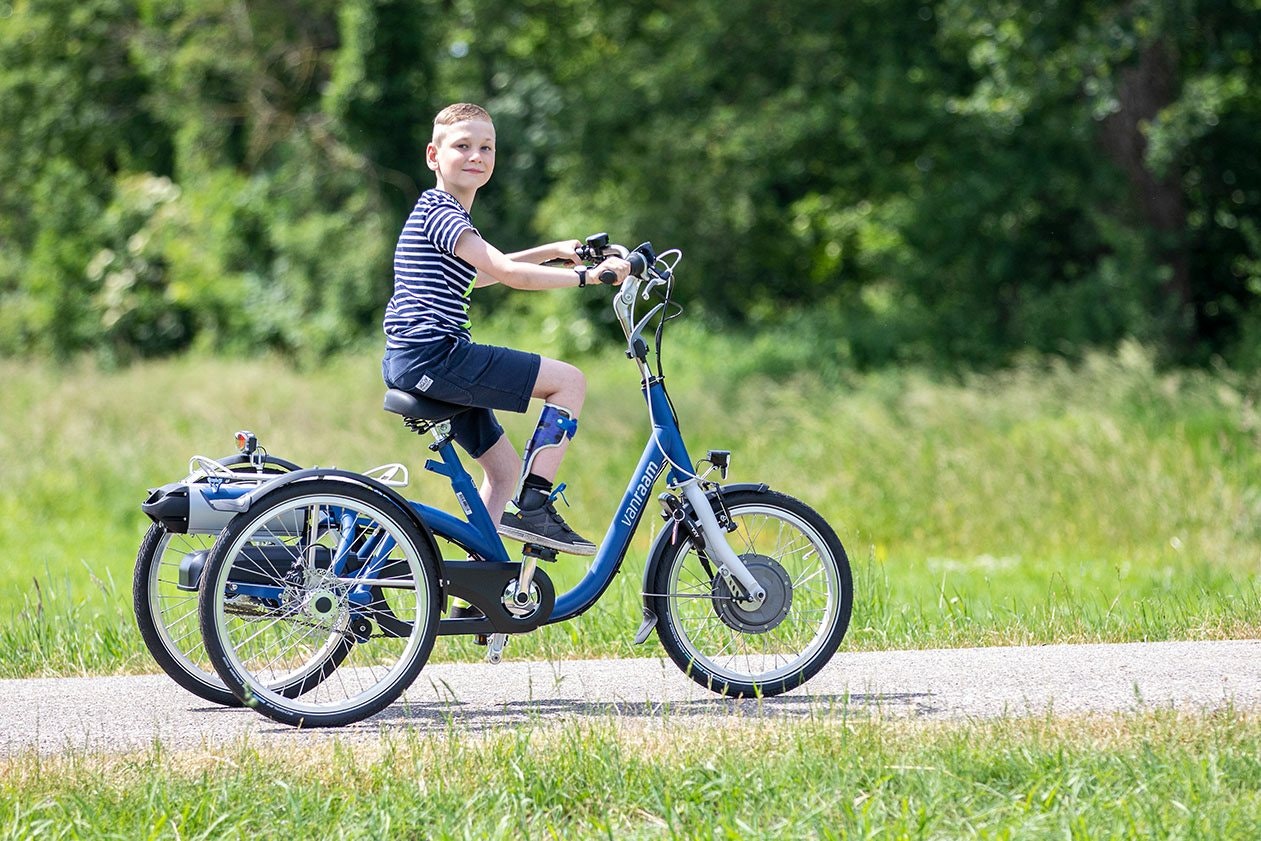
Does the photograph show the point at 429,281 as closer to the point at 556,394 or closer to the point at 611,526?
the point at 556,394

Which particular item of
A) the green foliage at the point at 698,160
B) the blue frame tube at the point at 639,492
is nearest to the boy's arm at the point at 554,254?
the blue frame tube at the point at 639,492

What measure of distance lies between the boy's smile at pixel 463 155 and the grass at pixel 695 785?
1813 millimetres

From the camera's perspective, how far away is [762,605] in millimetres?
5547

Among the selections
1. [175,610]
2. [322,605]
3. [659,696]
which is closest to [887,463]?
[659,696]

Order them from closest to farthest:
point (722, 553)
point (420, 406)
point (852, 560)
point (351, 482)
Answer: point (351, 482), point (420, 406), point (722, 553), point (852, 560)

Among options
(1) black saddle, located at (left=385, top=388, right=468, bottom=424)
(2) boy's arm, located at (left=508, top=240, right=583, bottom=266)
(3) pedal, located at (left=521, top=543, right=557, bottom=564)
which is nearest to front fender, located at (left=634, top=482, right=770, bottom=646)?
(3) pedal, located at (left=521, top=543, right=557, bottom=564)

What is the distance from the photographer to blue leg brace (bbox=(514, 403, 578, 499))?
17.7 ft

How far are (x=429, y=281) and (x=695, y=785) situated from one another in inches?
75.6

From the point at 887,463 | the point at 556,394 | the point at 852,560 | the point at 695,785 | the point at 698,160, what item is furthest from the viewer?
the point at 698,160

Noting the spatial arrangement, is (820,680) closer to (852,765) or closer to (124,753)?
(852,765)

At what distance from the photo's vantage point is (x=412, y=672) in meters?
5.29

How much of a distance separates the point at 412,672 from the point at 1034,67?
46.9 ft

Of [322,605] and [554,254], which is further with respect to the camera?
[554,254]

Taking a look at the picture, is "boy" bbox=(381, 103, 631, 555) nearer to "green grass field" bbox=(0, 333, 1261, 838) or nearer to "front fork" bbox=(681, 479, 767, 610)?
"front fork" bbox=(681, 479, 767, 610)
